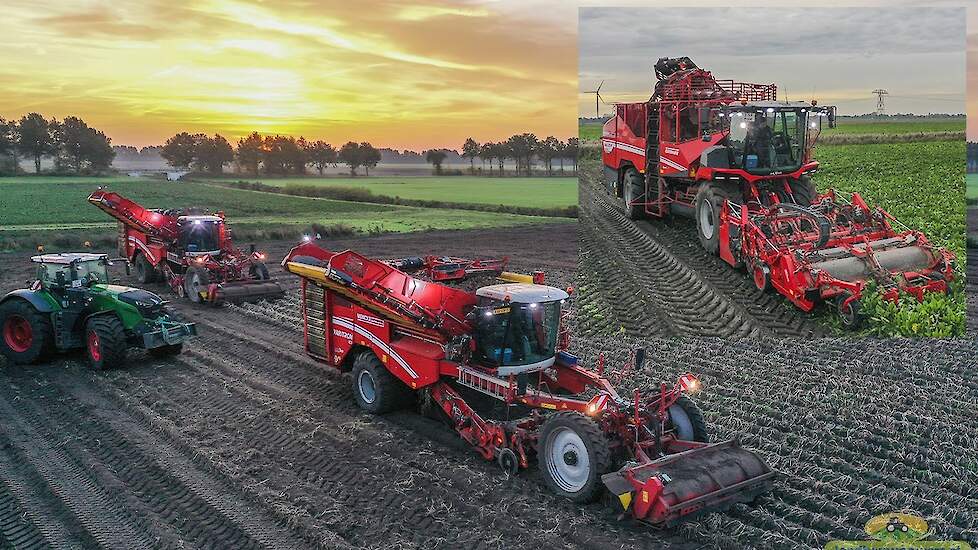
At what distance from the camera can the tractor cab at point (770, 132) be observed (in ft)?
32.6

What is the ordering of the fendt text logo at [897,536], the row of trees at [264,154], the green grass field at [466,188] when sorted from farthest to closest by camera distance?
the row of trees at [264,154]
the green grass field at [466,188]
the fendt text logo at [897,536]

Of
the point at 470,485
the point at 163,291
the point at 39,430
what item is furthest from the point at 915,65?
the point at 163,291

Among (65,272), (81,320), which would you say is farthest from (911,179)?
(65,272)

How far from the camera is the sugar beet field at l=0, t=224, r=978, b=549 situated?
246 inches

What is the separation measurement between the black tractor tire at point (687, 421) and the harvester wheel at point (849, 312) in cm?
324

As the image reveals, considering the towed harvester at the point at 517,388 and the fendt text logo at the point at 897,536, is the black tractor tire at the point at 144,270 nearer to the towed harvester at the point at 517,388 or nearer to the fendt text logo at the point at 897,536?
the towed harvester at the point at 517,388

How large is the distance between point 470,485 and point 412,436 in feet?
4.58

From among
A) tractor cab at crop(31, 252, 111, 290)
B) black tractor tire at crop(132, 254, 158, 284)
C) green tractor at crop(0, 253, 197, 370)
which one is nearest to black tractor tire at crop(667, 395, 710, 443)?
green tractor at crop(0, 253, 197, 370)

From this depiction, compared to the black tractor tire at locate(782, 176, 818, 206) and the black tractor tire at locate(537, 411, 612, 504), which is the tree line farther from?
the black tractor tire at locate(537, 411, 612, 504)

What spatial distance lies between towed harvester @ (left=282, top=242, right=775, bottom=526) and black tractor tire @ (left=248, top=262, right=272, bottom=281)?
618 cm

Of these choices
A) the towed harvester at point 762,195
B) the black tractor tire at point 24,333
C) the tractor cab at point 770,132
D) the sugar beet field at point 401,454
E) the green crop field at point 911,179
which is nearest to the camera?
the sugar beet field at point 401,454

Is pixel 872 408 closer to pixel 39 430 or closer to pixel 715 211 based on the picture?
pixel 715 211

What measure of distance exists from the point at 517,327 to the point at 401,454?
1698 millimetres

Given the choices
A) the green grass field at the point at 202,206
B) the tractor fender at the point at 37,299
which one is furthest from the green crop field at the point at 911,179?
the tractor fender at the point at 37,299
